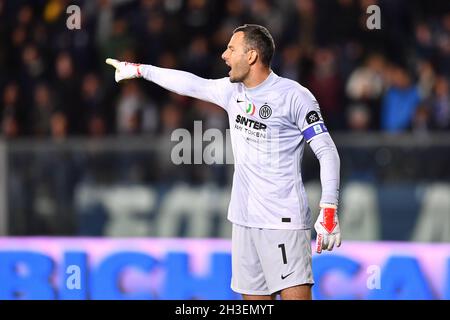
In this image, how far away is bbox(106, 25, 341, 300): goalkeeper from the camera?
686 cm

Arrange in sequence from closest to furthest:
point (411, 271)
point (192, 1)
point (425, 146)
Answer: point (411, 271), point (425, 146), point (192, 1)

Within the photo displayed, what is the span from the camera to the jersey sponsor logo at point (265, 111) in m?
6.87

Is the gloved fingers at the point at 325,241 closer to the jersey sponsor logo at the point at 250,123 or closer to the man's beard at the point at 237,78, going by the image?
the jersey sponsor logo at the point at 250,123

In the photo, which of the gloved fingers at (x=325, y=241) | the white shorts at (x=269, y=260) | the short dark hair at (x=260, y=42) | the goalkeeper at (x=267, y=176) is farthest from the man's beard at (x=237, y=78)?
the gloved fingers at (x=325, y=241)

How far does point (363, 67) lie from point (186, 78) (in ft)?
20.4

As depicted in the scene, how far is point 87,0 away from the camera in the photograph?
48.2 ft

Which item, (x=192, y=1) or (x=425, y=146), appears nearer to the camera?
(x=425, y=146)

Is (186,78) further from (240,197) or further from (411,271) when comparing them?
(411,271)

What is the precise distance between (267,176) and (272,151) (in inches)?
6.2

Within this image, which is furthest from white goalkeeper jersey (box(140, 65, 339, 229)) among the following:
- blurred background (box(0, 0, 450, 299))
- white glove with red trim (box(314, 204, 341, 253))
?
blurred background (box(0, 0, 450, 299))

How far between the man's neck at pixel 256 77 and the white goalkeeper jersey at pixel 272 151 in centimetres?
3

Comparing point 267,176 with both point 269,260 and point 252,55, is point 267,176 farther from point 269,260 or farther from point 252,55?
point 252,55

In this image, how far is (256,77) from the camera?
696 cm

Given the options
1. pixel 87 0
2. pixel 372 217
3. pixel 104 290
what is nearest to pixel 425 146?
pixel 372 217
